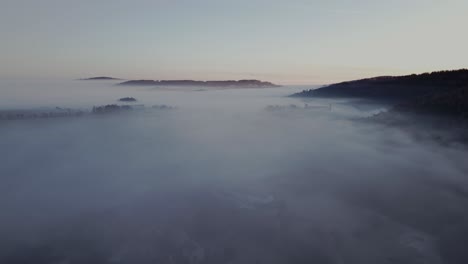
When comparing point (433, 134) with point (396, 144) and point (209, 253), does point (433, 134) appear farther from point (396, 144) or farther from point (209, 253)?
point (209, 253)

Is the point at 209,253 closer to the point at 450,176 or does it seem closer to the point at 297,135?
the point at 450,176

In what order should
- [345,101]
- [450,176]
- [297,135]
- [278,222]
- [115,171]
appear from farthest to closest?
[345,101]
[297,135]
[115,171]
[450,176]
[278,222]

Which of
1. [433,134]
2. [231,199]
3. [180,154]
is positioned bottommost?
[180,154]

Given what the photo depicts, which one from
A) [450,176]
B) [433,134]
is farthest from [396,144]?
[450,176]

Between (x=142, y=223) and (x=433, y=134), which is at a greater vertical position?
(x=433, y=134)

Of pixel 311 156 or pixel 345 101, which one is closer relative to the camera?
pixel 311 156

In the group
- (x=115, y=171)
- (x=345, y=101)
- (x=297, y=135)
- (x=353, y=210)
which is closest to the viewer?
(x=353, y=210)

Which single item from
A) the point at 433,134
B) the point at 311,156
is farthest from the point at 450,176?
the point at 311,156

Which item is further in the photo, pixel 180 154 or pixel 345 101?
pixel 345 101

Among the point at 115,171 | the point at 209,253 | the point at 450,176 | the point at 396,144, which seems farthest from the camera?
the point at 396,144
